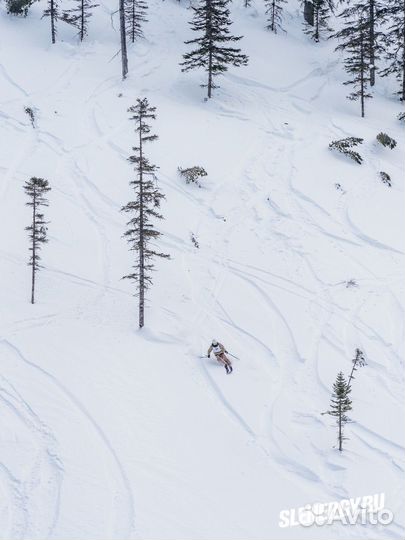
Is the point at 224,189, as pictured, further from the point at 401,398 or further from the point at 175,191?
the point at 401,398

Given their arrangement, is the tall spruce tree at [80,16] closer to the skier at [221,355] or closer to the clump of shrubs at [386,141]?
the clump of shrubs at [386,141]

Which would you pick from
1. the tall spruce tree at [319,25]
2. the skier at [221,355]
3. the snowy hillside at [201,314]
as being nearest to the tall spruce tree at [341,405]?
the snowy hillside at [201,314]

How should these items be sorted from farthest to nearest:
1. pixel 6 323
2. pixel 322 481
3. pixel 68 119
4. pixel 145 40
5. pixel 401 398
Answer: pixel 145 40 → pixel 68 119 → pixel 6 323 → pixel 401 398 → pixel 322 481

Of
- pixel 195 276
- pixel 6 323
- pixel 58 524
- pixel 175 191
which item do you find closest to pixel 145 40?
pixel 175 191

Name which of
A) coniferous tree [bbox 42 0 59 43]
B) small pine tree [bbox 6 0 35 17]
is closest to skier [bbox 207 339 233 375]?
coniferous tree [bbox 42 0 59 43]

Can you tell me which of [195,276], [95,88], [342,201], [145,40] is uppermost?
[145,40]

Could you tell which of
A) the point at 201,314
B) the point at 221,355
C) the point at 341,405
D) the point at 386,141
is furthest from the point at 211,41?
the point at 341,405
